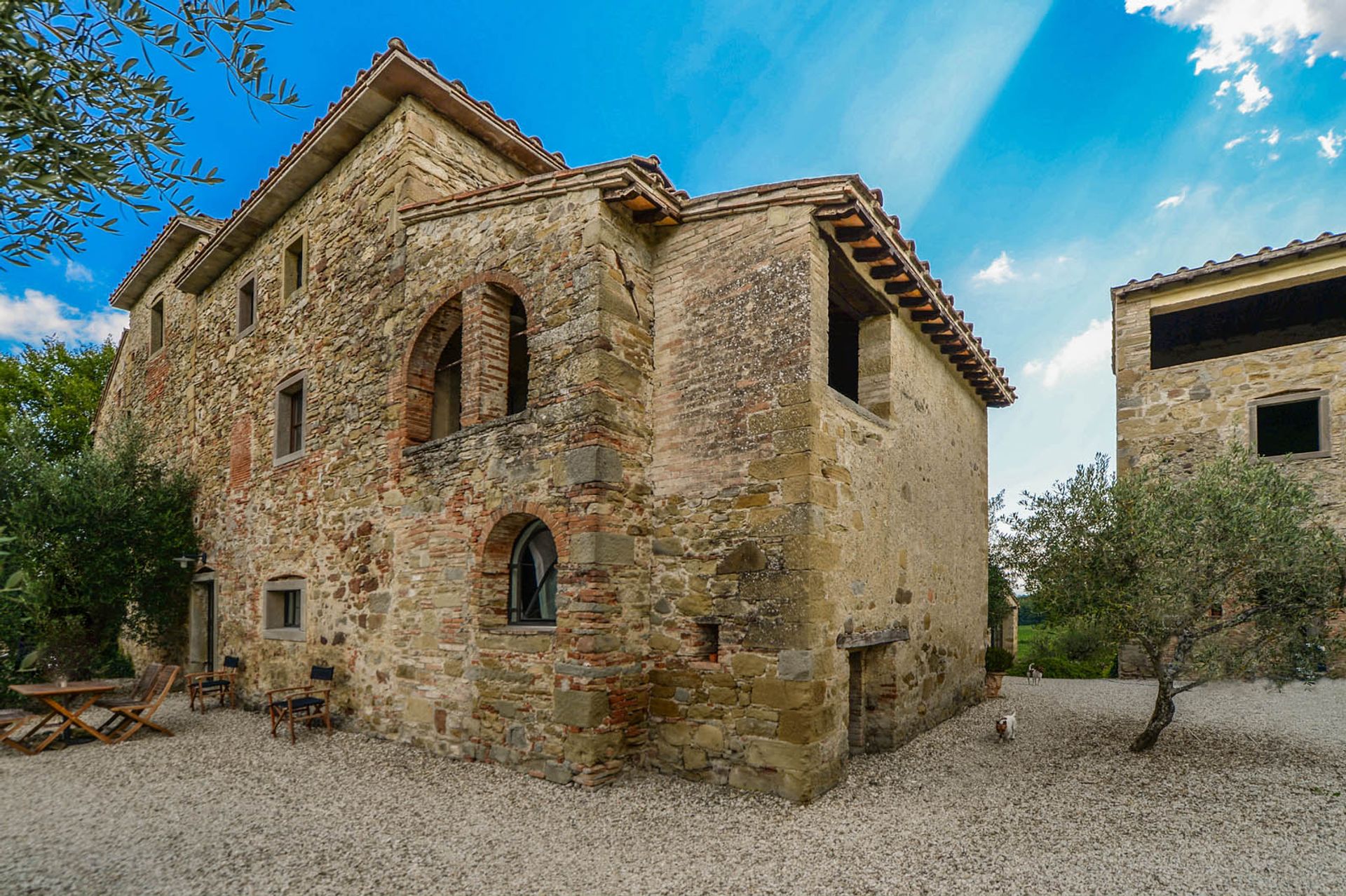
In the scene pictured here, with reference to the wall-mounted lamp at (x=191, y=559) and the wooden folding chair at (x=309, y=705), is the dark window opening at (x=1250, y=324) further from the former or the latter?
the wall-mounted lamp at (x=191, y=559)

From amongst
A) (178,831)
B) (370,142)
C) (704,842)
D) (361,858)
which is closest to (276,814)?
(178,831)

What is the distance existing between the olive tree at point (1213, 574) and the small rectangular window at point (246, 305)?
1266cm

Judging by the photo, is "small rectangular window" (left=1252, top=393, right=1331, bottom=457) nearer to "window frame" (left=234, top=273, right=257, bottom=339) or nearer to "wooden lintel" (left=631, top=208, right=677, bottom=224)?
"wooden lintel" (left=631, top=208, right=677, bottom=224)

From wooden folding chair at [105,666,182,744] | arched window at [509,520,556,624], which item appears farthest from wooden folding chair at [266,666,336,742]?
arched window at [509,520,556,624]

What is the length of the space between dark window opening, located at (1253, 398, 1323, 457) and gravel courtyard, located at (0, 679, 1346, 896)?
626 cm

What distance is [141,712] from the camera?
339 inches

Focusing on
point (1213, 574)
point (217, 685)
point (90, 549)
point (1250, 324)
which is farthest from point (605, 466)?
point (1250, 324)

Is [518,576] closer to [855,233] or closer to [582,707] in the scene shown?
[582,707]

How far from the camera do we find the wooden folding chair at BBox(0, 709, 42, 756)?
25.0 ft

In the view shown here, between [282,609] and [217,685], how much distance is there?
Result: 148 cm

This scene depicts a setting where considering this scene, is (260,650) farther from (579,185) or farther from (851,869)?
(851,869)

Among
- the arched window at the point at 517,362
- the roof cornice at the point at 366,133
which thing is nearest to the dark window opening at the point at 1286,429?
the arched window at the point at 517,362

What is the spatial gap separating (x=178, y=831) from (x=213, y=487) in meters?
8.03

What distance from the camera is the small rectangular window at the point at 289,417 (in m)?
10.1
